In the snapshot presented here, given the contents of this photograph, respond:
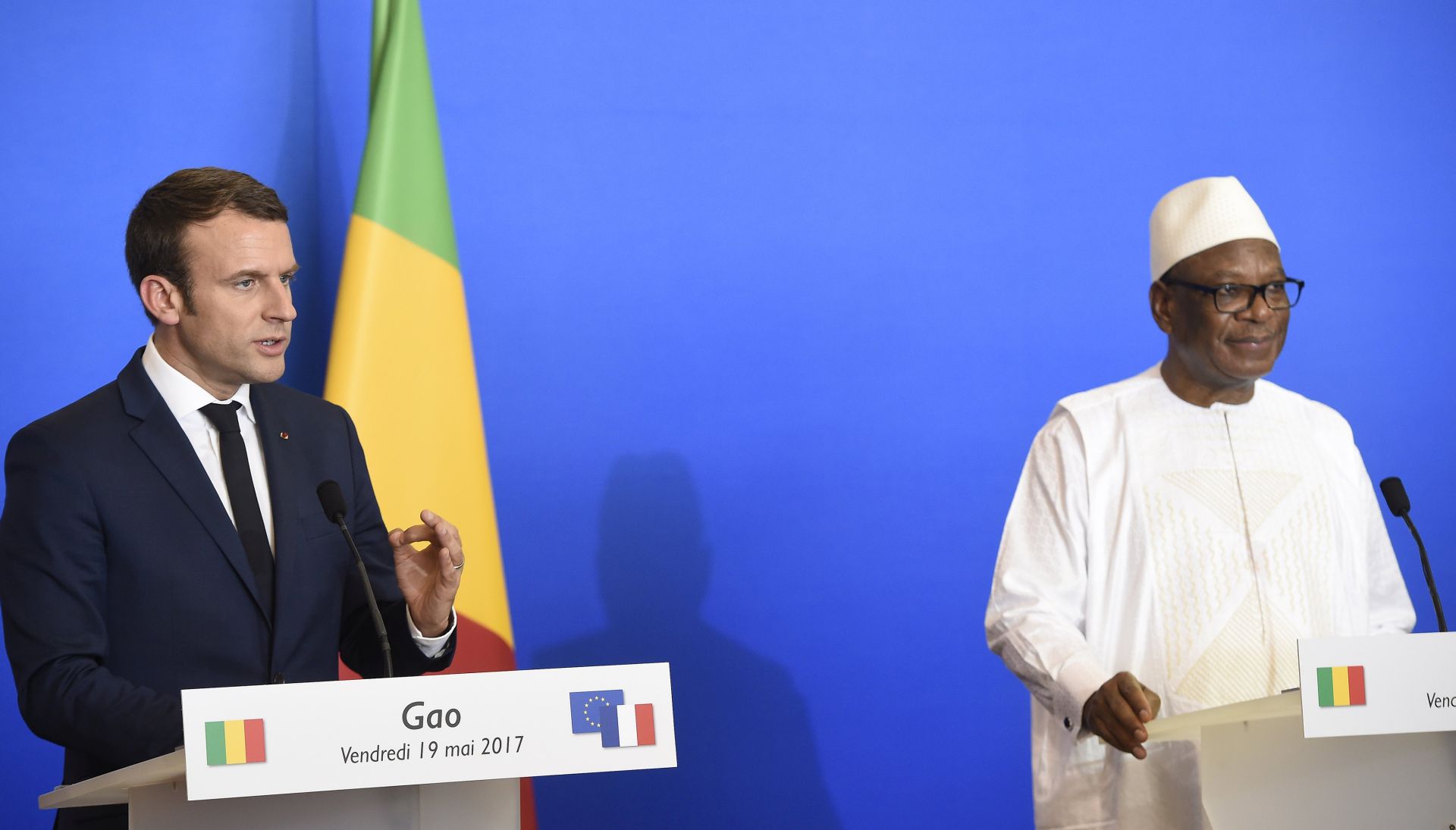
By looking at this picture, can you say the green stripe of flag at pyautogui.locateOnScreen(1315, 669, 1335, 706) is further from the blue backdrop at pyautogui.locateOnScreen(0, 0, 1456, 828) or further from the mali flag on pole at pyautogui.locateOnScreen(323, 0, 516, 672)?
the blue backdrop at pyautogui.locateOnScreen(0, 0, 1456, 828)

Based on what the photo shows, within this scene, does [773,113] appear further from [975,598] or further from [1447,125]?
[1447,125]

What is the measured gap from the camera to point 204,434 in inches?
82.8

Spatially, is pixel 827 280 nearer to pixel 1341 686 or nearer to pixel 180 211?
pixel 180 211

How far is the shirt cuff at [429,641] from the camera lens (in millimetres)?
2098

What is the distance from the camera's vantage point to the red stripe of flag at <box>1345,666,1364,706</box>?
5.70ft

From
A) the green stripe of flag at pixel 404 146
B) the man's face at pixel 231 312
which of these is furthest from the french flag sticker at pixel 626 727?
the green stripe of flag at pixel 404 146

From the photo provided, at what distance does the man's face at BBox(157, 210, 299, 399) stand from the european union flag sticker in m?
0.88

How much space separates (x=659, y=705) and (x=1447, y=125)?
354 centimetres

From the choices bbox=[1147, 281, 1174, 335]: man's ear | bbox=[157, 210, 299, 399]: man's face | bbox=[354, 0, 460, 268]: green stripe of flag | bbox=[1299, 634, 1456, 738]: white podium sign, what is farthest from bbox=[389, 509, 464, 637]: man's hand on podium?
bbox=[1147, 281, 1174, 335]: man's ear

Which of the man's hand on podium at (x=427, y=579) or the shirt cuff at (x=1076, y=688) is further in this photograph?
the shirt cuff at (x=1076, y=688)

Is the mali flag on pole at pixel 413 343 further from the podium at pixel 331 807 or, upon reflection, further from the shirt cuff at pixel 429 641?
the podium at pixel 331 807

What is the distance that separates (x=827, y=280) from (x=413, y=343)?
114 centimetres

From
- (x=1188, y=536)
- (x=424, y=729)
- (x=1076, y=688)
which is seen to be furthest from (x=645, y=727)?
(x=1188, y=536)

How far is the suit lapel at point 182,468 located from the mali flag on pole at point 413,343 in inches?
42.4
